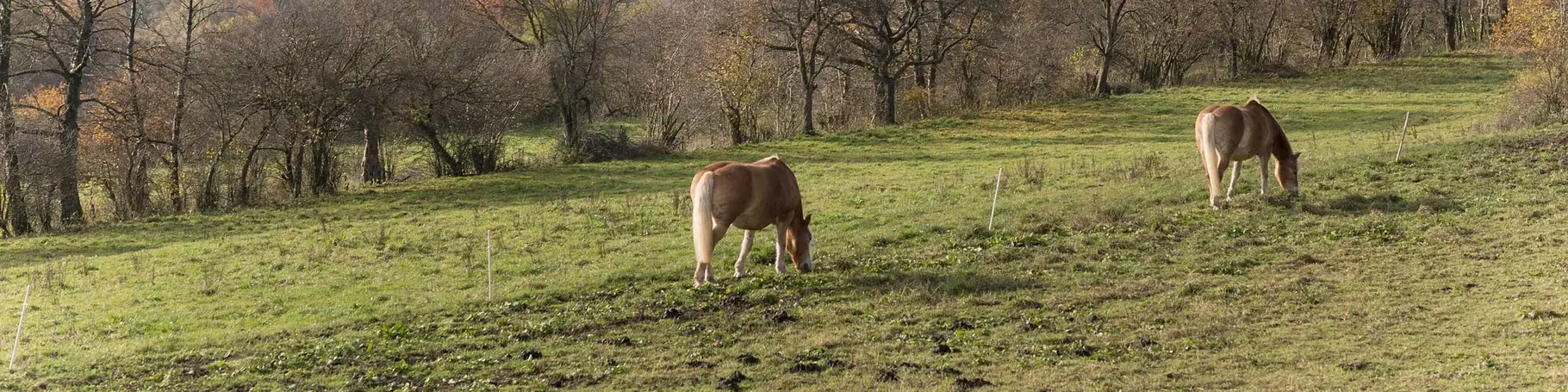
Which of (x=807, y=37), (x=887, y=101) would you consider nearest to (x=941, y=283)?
(x=807, y=37)

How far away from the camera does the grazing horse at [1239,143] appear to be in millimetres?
18875

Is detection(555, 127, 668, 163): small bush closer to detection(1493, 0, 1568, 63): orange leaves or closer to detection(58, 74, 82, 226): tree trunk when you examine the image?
detection(58, 74, 82, 226): tree trunk

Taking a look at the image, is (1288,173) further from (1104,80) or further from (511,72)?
(1104,80)

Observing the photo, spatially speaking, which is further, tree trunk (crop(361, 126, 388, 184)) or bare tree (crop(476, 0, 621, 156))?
bare tree (crop(476, 0, 621, 156))

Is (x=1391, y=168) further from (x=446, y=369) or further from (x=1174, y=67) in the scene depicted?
(x=1174, y=67)

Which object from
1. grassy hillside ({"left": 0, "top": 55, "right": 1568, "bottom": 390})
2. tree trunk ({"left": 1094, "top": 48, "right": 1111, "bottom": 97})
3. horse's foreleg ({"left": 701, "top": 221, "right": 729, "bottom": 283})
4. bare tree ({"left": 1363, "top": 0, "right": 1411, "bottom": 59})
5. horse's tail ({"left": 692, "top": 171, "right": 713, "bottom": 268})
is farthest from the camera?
bare tree ({"left": 1363, "top": 0, "right": 1411, "bottom": 59})

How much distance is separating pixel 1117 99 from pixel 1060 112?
3.91 meters

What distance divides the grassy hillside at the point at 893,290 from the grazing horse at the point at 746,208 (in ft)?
1.56

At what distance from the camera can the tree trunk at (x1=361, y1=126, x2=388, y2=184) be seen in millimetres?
33094

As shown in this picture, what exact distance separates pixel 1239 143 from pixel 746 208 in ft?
30.6

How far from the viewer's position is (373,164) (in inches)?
1332

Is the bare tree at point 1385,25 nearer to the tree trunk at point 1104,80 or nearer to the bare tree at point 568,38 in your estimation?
the tree trunk at point 1104,80

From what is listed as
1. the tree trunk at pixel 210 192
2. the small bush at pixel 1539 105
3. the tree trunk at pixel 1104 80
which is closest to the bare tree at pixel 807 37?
the tree trunk at pixel 1104 80

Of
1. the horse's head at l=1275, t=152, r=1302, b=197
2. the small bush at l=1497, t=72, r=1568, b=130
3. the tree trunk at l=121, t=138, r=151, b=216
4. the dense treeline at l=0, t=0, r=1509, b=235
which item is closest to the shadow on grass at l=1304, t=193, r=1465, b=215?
the horse's head at l=1275, t=152, r=1302, b=197
